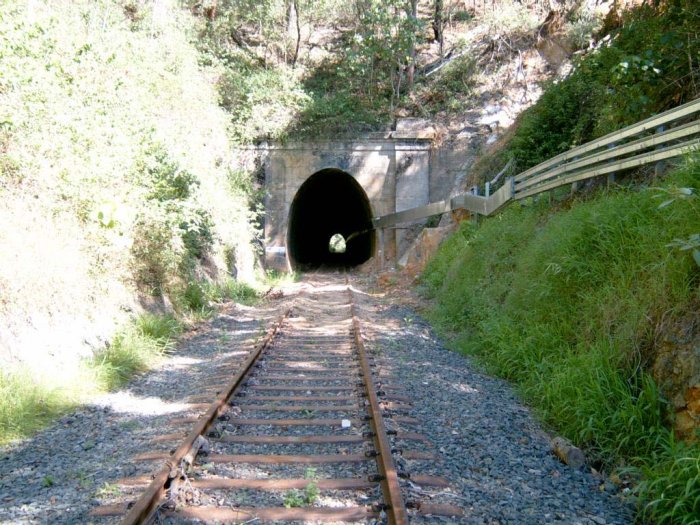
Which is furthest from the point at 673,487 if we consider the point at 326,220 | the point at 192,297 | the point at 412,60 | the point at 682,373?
the point at 326,220

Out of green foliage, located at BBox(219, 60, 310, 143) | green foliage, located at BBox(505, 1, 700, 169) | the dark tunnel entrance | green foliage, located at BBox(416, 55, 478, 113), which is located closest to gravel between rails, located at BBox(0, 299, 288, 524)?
green foliage, located at BBox(505, 1, 700, 169)

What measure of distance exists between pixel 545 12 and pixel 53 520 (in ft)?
68.7

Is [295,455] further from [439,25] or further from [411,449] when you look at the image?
[439,25]

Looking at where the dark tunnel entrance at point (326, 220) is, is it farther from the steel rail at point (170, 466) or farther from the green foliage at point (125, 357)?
the steel rail at point (170, 466)

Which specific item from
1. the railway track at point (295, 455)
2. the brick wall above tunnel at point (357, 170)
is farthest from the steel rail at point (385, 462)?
the brick wall above tunnel at point (357, 170)

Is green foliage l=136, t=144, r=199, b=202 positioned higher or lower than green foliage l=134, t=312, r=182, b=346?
higher

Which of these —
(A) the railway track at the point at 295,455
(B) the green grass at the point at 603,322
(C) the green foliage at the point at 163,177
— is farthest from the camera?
(C) the green foliage at the point at 163,177

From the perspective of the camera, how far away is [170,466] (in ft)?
11.0

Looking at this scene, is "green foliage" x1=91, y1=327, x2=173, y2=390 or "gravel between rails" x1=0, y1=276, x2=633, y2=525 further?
"green foliage" x1=91, y1=327, x2=173, y2=390

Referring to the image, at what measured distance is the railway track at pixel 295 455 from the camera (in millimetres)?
2988

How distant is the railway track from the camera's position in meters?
2.99

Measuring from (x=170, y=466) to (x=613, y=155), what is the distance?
539 centimetres

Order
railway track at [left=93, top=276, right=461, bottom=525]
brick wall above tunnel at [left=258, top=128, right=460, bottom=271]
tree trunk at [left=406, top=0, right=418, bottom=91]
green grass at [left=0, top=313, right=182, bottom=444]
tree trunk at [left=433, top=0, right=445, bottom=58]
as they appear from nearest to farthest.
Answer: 1. railway track at [left=93, top=276, right=461, bottom=525]
2. green grass at [left=0, top=313, right=182, bottom=444]
3. brick wall above tunnel at [left=258, top=128, right=460, bottom=271]
4. tree trunk at [left=406, top=0, right=418, bottom=91]
5. tree trunk at [left=433, top=0, right=445, bottom=58]

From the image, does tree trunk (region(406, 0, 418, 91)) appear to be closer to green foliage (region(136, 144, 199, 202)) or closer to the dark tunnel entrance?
the dark tunnel entrance
